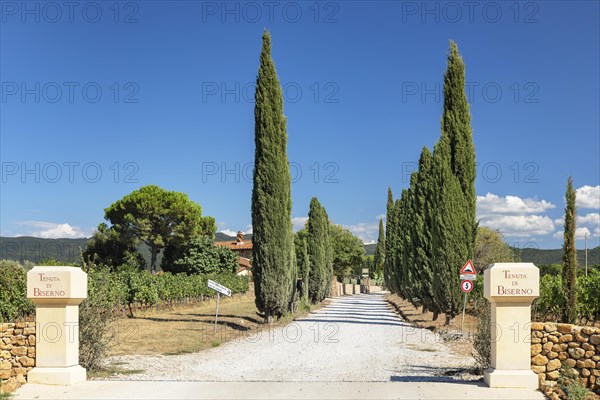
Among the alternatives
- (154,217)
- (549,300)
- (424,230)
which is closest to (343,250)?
(154,217)

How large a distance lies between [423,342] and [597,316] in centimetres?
787

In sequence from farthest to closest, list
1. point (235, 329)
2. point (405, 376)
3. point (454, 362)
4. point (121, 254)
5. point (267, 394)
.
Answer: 1. point (121, 254)
2. point (235, 329)
3. point (454, 362)
4. point (405, 376)
5. point (267, 394)

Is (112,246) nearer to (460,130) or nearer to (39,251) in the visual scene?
(39,251)

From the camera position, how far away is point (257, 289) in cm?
2280

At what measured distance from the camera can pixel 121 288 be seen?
2611 cm

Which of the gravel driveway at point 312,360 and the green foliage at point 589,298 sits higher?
the green foliage at point 589,298

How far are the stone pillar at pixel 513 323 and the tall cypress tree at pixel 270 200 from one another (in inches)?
551

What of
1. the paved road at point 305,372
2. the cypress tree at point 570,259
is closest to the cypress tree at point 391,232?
the paved road at point 305,372

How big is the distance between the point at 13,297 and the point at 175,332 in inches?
199

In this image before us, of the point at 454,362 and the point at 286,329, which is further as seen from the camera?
the point at 286,329

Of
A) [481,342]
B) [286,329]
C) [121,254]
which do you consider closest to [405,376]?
[481,342]

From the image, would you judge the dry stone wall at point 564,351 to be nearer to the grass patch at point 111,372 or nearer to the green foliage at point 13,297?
the grass patch at point 111,372

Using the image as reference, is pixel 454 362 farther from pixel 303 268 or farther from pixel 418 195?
pixel 303 268

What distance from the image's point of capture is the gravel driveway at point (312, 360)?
11594 millimetres
